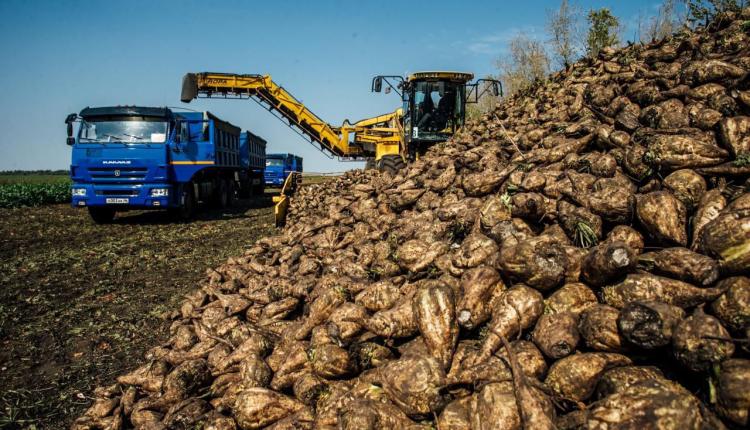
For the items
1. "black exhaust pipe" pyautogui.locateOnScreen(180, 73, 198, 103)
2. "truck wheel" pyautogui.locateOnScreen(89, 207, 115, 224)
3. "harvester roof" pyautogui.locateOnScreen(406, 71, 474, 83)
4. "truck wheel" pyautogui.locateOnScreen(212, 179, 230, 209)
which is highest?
"black exhaust pipe" pyautogui.locateOnScreen(180, 73, 198, 103)

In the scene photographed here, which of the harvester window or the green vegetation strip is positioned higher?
the harvester window

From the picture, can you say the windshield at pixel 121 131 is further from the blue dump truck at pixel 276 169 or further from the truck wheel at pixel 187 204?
the blue dump truck at pixel 276 169

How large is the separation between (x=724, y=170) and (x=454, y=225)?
2481mm

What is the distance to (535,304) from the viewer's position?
326 cm

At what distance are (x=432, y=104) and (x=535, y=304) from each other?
11367mm

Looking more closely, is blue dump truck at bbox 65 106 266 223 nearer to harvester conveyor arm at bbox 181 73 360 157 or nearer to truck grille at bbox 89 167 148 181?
truck grille at bbox 89 167 148 181

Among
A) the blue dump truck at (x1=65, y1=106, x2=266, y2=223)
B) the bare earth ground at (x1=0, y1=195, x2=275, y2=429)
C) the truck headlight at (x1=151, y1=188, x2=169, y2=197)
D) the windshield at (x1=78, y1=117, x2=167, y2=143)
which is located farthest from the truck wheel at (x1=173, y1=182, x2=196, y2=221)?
the windshield at (x1=78, y1=117, x2=167, y2=143)

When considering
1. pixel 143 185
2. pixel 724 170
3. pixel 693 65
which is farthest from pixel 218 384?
pixel 143 185

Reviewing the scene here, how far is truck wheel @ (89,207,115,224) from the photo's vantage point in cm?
1536

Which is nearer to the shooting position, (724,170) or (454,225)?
(724,170)

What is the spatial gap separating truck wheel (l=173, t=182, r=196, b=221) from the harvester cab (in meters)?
8.17

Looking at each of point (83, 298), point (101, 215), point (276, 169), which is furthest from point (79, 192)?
point (276, 169)

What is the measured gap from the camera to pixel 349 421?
112 inches

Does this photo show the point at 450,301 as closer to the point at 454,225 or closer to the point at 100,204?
the point at 454,225
